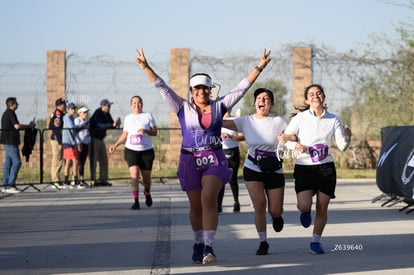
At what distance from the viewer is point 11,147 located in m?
21.1

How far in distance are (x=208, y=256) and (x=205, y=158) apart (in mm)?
995

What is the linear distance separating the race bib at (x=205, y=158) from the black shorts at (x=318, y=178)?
48.4 inches

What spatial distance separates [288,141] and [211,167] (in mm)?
1147

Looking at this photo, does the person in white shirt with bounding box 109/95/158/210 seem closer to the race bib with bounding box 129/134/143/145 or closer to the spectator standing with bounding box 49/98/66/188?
the race bib with bounding box 129/134/143/145

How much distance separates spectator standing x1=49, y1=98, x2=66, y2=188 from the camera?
23.3m

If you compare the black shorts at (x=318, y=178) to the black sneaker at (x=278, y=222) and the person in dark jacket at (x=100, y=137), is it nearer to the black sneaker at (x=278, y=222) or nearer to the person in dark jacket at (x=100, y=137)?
the black sneaker at (x=278, y=222)

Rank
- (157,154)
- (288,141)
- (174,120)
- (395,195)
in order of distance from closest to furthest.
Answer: (288,141) < (395,195) < (157,154) < (174,120)

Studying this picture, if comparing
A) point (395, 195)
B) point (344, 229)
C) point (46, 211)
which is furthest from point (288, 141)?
point (46, 211)

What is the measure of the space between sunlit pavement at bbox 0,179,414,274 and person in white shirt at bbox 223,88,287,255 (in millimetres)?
459

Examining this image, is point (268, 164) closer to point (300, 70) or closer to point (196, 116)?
point (196, 116)

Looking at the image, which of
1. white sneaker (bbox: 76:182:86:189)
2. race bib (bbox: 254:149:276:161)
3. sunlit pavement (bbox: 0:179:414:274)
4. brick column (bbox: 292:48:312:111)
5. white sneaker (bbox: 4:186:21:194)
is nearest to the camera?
sunlit pavement (bbox: 0:179:414:274)

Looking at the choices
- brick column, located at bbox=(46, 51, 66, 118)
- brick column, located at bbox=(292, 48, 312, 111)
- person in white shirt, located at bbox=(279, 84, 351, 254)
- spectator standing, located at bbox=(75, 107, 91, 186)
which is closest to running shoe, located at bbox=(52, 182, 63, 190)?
spectator standing, located at bbox=(75, 107, 91, 186)

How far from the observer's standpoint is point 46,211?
54.7 ft

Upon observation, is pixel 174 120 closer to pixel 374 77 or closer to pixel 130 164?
pixel 374 77
